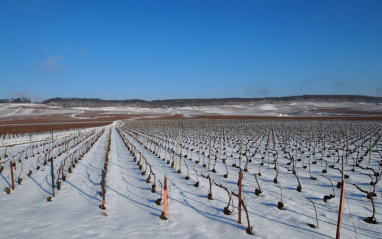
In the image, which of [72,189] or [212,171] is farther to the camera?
[212,171]

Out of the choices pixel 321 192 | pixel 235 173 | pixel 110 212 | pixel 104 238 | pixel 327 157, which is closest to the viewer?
pixel 104 238

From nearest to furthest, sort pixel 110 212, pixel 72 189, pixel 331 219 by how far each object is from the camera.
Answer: pixel 331 219, pixel 110 212, pixel 72 189

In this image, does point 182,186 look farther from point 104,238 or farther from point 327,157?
point 327,157

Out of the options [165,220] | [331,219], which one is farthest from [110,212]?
[331,219]

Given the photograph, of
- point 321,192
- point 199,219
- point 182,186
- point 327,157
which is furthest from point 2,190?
point 327,157

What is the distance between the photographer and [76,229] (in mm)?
3885

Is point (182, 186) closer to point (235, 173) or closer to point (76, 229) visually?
point (235, 173)

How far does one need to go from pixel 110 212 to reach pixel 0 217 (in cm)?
202

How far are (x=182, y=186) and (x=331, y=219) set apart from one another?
11.2ft

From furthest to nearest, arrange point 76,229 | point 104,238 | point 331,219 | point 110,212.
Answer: point 110,212
point 331,219
point 76,229
point 104,238

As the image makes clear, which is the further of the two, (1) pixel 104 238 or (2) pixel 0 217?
(2) pixel 0 217

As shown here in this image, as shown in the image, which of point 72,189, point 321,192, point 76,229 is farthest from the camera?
point 72,189

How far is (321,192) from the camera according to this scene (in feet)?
18.3

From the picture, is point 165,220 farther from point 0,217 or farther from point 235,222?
point 0,217
